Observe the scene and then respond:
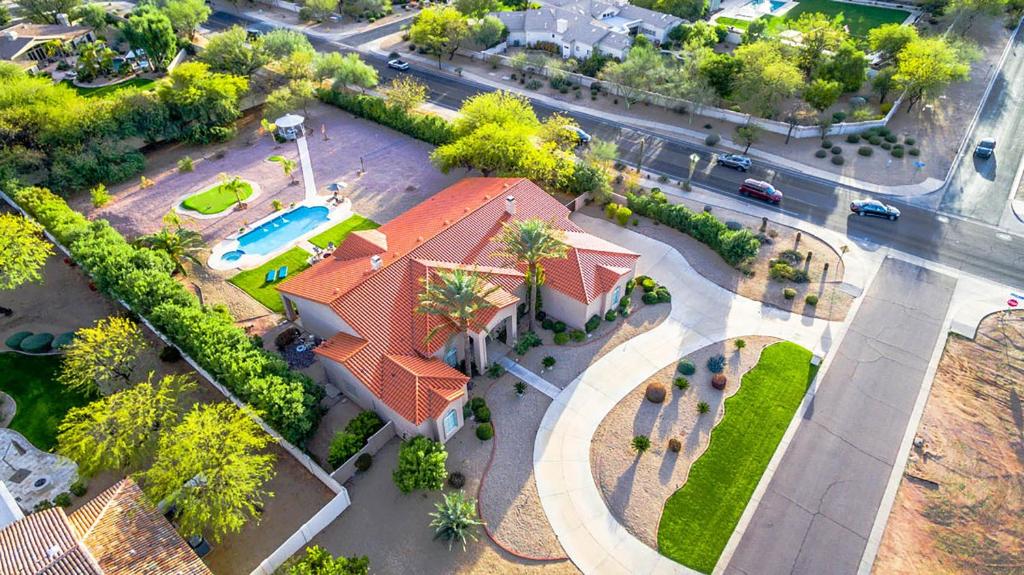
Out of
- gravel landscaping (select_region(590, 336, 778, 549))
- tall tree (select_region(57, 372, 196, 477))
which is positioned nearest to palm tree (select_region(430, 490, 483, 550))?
gravel landscaping (select_region(590, 336, 778, 549))

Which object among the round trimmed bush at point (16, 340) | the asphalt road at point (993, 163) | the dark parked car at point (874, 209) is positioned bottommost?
the round trimmed bush at point (16, 340)

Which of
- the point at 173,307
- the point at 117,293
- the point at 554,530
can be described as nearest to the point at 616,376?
the point at 554,530

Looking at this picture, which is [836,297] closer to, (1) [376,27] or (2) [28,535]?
(2) [28,535]

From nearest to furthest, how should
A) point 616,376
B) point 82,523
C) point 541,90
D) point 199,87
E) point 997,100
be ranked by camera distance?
point 82,523 < point 616,376 < point 199,87 < point 997,100 < point 541,90

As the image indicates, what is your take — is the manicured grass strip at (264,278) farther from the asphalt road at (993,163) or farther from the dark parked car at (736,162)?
the asphalt road at (993,163)

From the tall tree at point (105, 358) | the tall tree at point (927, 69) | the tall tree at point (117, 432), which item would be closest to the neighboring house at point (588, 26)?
the tall tree at point (927, 69)

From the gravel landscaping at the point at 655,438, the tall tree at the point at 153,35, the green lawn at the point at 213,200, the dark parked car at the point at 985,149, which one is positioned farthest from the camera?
the tall tree at the point at 153,35
